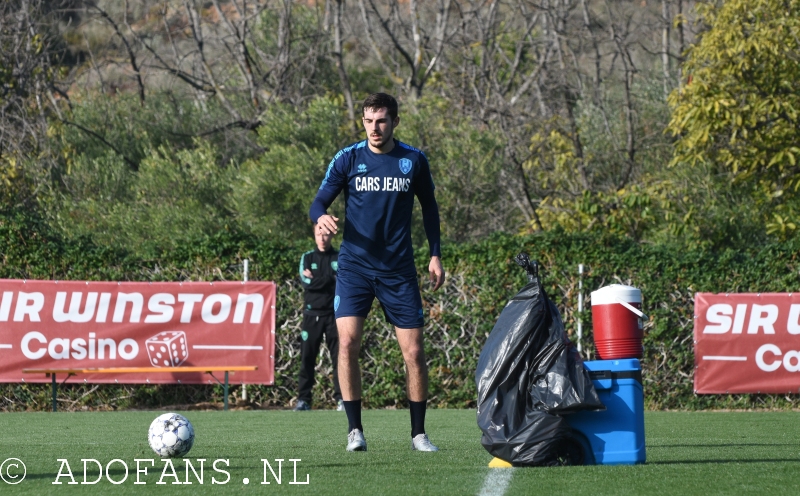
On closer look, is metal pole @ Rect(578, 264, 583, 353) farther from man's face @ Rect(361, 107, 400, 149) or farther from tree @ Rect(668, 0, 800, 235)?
man's face @ Rect(361, 107, 400, 149)

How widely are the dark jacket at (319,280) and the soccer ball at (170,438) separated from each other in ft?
20.3

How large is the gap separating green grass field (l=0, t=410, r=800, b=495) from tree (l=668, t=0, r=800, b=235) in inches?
219

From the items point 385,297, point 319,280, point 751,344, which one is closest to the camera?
point 385,297

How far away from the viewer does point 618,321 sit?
525cm

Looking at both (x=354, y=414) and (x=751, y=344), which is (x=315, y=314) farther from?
(x=354, y=414)

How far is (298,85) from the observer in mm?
24672

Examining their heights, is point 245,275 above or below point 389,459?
above

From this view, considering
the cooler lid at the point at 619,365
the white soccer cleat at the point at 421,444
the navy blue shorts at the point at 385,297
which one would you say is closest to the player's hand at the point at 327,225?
the navy blue shorts at the point at 385,297

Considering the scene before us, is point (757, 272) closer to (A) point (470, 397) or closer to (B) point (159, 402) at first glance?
(A) point (470, 397)

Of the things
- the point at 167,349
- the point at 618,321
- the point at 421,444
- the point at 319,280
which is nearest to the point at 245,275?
the point at 167,349

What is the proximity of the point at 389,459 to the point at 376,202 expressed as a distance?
1.52 metres

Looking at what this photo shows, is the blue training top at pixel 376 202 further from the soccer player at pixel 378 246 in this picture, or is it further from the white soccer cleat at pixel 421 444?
the white soccer cleat at pixel 421 444

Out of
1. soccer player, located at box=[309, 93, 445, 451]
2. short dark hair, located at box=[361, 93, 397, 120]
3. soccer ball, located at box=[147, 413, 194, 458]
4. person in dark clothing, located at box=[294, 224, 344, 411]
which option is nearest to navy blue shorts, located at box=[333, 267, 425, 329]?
soccer player, located at box=[309, 93, 445, 451]

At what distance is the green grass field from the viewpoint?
4430 mm
